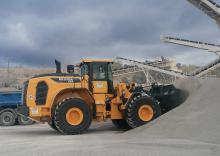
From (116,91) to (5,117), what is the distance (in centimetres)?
1081

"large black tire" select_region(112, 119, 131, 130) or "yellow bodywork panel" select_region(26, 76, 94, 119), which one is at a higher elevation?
"yellow bodywork panel" select_region(26, 76, 94, 119)

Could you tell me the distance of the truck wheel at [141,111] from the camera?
16750mm

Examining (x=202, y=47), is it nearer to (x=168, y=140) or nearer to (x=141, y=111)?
(x=141, y=111)

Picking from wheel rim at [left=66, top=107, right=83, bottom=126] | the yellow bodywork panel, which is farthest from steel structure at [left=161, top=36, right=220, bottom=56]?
wheel rim at [left=66, top=107, right=83, bottom=126]

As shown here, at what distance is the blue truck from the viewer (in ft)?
84.9

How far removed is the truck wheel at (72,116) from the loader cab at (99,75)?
3.38ft

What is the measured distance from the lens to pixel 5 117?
85.5ft

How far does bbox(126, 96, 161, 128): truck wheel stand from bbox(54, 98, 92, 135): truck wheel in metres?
1.55

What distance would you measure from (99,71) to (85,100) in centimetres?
127

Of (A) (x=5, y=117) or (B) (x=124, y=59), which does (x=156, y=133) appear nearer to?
(A) (x=5, y=117)

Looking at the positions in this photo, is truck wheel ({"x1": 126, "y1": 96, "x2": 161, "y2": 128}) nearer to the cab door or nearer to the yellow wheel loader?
the yellow wheel loader

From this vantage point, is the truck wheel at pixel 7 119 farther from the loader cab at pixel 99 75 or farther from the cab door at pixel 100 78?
the cab door at pixel 100 78

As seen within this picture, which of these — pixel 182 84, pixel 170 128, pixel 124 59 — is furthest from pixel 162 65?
pixel 170 128

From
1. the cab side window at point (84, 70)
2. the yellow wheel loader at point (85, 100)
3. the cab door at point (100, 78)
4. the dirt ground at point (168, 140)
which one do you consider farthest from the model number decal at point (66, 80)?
the dirt ground at point (168, 140)
